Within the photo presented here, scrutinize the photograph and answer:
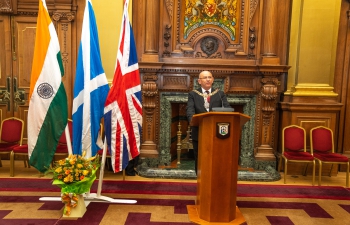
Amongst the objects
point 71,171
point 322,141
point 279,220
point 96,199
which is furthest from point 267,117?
point 71,171

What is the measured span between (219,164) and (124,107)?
51.9 inches

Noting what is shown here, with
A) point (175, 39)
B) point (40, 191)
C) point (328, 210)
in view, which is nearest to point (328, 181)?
point (328, 210)

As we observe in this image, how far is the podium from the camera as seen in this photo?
2881 millimetres

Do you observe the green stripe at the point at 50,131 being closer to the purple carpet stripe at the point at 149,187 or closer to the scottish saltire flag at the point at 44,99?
the scottish saltire flag at the point at 44,99

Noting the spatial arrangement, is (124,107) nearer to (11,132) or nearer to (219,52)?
(219,52)

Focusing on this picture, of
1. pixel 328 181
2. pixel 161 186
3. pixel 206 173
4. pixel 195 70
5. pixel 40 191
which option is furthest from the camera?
pixel 195 70

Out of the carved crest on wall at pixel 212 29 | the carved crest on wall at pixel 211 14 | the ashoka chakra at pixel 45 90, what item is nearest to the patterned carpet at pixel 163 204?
the ashoka chakra at pixel 45 90

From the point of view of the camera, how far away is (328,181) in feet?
15.8

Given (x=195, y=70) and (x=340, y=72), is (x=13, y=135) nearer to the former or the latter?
(x=195, y=70)

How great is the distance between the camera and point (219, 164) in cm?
289

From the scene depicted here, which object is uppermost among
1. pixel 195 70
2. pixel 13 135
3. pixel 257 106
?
pixel 195 70

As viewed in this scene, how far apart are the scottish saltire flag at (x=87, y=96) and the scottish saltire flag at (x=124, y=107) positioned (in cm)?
20

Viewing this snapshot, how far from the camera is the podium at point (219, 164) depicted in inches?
113

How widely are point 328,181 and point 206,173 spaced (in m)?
2.99
